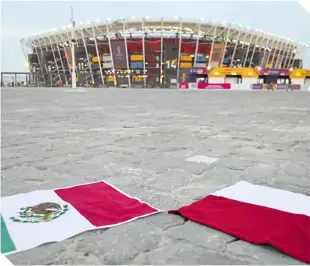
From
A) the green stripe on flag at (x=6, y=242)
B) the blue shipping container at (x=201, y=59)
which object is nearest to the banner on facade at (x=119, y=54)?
the blue shipping container at (x=201, y=59)

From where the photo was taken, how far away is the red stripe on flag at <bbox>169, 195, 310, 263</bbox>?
162 cm

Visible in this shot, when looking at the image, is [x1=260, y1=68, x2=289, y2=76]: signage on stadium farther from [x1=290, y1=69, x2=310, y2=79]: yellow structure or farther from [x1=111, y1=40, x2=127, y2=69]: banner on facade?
[x1=111, y1=40, x2=127, y2=69]: banner on facade

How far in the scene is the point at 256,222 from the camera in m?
1.89

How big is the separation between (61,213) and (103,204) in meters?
0.29

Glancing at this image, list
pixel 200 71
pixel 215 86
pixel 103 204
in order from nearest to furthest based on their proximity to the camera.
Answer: pixel 103 204
pixel 215 86
pixel 200 71

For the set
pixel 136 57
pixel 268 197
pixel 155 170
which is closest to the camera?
pixel 268 197

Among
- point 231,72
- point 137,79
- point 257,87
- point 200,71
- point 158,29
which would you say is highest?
point 158,29

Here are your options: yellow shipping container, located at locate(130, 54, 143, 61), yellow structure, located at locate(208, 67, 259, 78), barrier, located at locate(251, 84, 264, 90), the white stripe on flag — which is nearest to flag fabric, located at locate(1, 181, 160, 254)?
the white stripe on flag

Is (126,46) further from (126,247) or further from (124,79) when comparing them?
(126,247)

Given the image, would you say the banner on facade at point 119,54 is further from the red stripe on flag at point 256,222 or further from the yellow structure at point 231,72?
the red stripe on flag at point 256,222

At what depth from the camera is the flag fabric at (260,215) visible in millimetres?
1654

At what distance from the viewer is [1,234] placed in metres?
1.70

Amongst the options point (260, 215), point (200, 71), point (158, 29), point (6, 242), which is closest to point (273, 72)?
point (200, 71)

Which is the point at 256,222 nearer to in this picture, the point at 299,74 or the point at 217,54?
the point at 217,54
